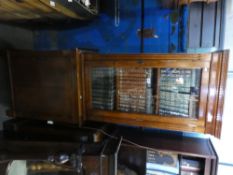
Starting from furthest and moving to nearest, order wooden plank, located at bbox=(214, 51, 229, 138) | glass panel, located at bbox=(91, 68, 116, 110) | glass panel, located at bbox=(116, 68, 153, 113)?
glass panel, located at bbox=(91, 68, 116, 110) → glass panel, located at bbox=(116, 68, 153, 113) → wooden plank, located at bbox=(214, 51, 229, 138)

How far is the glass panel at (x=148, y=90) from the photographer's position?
139 cm

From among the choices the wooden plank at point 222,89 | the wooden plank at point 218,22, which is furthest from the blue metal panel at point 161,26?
the wooden plank at point 222,89

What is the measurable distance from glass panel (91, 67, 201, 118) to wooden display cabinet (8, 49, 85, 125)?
0.57ft

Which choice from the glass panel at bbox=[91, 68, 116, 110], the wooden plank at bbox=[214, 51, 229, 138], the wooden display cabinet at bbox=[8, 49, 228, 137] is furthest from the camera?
the glass panel at bbox=[91, 68, 116, 110]

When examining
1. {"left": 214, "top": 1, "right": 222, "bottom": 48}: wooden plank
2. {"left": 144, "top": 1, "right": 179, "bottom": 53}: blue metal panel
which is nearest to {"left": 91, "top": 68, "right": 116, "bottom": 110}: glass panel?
{"left": 144, "top": 1, "right": 179, "bottom": 53}: blue metal panel

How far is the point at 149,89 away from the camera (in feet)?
4.87

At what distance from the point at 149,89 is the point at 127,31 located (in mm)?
763

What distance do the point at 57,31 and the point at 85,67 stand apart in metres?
0.90

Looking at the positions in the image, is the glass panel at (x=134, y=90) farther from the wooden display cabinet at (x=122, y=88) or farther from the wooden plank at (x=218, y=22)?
the wooden plank at (x=218, y=22)

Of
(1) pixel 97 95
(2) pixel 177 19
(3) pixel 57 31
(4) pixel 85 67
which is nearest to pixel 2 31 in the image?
(3) pixel 57 31

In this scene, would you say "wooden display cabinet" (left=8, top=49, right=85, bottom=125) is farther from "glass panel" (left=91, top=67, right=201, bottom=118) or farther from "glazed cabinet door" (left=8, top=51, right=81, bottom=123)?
"glass panel" (left=91, top=67, right=201, bottom=118)

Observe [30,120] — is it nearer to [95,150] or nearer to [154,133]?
[95,150]

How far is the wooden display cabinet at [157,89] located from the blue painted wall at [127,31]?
507mm

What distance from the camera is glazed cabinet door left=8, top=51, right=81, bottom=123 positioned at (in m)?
1.58
